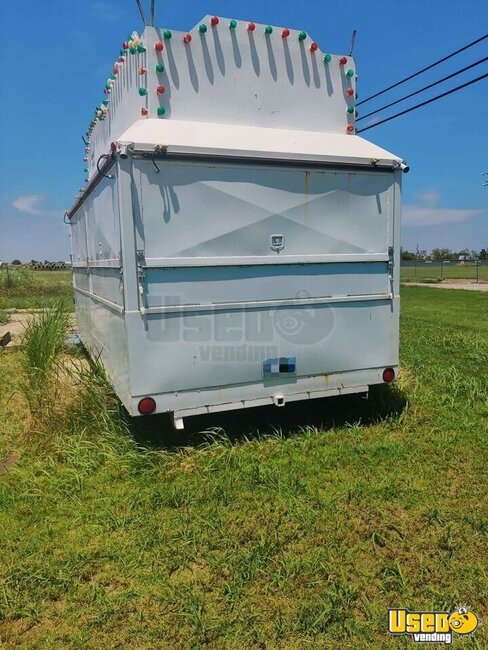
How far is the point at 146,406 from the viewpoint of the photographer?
12.5 feet

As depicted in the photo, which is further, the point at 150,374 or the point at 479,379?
the point at 479,379

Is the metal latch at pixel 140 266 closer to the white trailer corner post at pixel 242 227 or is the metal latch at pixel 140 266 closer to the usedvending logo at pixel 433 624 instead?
the white trailer corner post at pixel 242 227

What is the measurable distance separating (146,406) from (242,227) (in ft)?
5.36

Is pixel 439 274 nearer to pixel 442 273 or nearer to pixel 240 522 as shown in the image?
pixel 442 273

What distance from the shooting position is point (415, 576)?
2713 mm

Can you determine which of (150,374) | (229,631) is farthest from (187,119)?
(229,631)

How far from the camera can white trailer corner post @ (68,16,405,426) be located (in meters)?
3.77

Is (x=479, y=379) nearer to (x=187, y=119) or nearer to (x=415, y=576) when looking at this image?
(x=415, y=576)

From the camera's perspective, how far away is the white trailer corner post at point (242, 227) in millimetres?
3766

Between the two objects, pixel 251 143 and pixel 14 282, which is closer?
pixel 251 143

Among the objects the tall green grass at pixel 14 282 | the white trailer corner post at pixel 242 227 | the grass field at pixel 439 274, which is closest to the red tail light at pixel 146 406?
the white trailer corner post at pixel 242 227

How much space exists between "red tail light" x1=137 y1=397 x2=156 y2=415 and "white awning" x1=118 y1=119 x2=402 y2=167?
1896 millimetres

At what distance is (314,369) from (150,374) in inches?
58.3

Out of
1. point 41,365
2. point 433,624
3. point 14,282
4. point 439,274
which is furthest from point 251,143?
point 439,274
